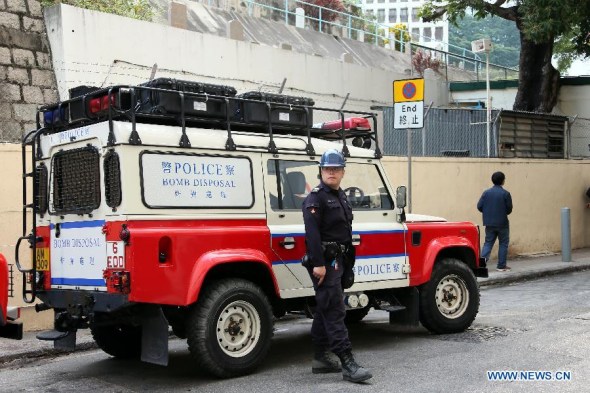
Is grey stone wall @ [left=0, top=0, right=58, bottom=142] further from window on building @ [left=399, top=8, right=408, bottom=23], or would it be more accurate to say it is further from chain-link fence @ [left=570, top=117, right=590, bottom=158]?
window on building @ [left=399, top=8, right=408, bottom=23]

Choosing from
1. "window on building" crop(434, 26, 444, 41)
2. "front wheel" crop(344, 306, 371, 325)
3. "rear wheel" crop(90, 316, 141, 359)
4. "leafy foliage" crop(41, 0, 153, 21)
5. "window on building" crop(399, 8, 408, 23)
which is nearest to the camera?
"rear wheel" crop(90, 316, 141, 359)

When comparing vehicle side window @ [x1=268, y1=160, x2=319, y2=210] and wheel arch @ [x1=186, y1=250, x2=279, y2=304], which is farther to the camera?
vehicle side window @ [x1=268, y1=160, x2=319, y2=210]

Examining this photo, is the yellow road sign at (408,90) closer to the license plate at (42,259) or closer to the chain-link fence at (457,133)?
the chain-link fence at (457,133)

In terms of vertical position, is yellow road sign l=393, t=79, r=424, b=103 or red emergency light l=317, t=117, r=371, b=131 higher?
yellow road sign l=393, t=79, r=424, b=103

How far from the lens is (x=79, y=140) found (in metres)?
6.98

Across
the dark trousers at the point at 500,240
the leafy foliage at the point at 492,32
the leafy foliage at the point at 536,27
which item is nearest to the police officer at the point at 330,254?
the dark trousers at the point at 500,240

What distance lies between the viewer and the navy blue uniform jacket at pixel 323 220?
6.62m

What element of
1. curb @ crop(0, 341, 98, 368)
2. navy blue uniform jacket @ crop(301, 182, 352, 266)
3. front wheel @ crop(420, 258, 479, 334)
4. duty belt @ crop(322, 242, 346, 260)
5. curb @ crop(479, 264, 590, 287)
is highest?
navy blue uniform jacket @ crop(301, 182, 352, 266)

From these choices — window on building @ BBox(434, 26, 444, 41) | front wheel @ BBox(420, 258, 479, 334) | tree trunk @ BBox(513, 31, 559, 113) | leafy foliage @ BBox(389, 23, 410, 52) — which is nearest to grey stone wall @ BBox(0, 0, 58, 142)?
front wheel @ BBox(420, 258, 479, 334)

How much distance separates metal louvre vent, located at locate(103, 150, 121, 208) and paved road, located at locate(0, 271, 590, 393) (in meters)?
1.63

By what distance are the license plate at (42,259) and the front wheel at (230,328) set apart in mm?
1617

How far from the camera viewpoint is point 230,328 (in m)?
6.80

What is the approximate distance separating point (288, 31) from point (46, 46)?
12277 millimetres

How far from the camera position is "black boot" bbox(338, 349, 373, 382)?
6.47 meters
